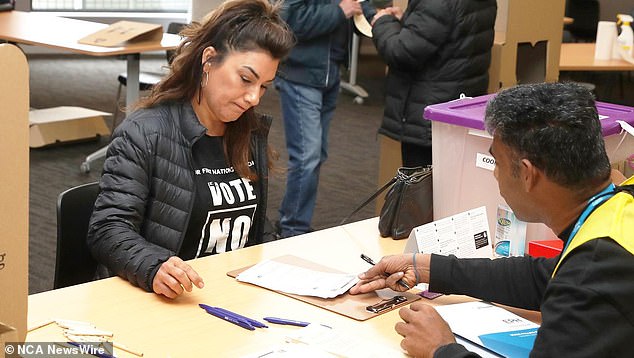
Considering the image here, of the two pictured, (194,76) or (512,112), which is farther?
(194,76)

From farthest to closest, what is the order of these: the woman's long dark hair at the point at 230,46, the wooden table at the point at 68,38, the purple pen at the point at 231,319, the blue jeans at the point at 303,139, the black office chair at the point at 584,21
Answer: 1. the black office chair at the point at 584,21
2. the wooden table at the point at 68,38
3. the blue jeans at the point at 303,139
4. the woman's long dark hair at the point at 230,46
5. the purple pen at the point at 231,319

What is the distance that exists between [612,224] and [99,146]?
4912 mm

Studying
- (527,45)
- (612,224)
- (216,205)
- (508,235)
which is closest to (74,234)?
(216,205)

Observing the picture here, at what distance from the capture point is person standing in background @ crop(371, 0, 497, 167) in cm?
346

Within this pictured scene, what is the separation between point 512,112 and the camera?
5.02 feet

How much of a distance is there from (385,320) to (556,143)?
22.6 inches

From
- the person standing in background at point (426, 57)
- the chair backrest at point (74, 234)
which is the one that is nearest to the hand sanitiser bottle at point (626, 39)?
the person standing in background at point (426, 57)

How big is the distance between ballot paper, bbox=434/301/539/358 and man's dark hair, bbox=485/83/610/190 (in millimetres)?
364

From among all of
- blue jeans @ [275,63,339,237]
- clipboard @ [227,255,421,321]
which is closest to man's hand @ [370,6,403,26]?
blue jeans @ [275,63,339,237]

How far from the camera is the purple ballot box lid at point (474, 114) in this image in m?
2.28

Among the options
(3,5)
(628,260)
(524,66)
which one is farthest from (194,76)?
(3,5)

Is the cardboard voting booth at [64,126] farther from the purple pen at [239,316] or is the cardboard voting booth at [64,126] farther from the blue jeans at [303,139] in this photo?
the purple pen at [239,316]

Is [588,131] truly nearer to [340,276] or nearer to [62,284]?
[340,276]

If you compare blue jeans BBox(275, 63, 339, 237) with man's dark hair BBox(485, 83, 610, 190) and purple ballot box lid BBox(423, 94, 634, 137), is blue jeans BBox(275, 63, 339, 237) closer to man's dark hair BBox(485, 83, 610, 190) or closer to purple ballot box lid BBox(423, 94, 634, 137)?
purple ballot box lid BBox(423, 94, 634, 137)
